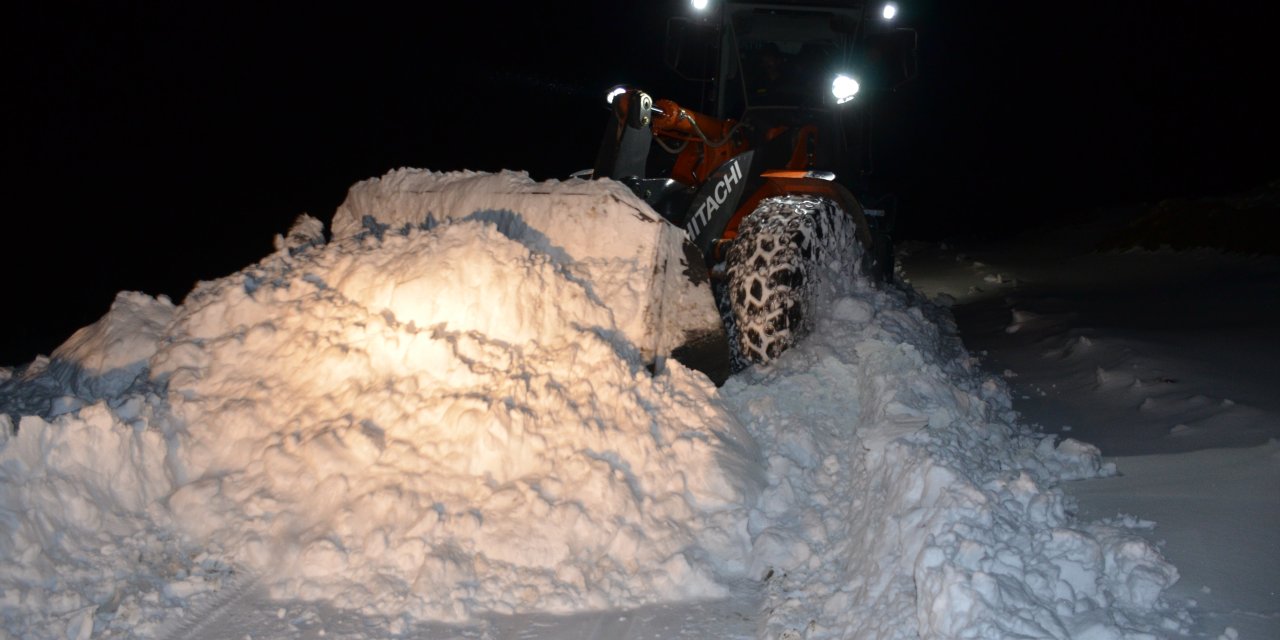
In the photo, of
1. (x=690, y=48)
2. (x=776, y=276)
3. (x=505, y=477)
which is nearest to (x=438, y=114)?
(x=690, y=48)

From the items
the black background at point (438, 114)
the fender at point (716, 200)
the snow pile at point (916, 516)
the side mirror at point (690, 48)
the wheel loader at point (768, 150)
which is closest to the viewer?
the snow pile at point (916, 516)

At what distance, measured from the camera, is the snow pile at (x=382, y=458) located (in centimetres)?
360

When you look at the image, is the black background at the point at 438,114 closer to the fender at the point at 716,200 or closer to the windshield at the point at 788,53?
the windshield at the point at 788,53

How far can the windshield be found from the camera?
7.67 metres

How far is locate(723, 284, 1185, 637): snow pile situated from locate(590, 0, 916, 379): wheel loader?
0.48m

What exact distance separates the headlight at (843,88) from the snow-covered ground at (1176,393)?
2.13 metres

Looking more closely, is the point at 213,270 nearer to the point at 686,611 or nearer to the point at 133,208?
the point at 133,208

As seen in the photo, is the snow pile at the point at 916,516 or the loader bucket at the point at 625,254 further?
the loader bucket at the point at 625,254

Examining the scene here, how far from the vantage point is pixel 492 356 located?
4.39 m

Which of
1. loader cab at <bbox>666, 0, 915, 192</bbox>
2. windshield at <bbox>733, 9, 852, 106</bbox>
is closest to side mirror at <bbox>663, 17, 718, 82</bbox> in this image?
loader cab at <bbox>666, 0, 915, 192</bbox>

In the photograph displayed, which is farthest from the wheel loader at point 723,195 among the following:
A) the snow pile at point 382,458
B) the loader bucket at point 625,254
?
the snow pile at point 382,458

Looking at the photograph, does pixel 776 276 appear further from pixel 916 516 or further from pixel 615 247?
pixel 916 516

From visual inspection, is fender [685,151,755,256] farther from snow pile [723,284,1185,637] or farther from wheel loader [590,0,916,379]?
snow pile [723,284,1185,637]

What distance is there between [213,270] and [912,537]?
11697 millimetres
